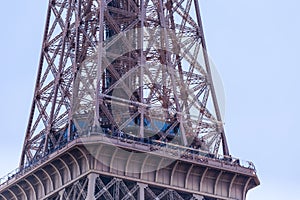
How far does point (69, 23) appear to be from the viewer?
306ft

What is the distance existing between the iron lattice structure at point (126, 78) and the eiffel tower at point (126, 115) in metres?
0.07

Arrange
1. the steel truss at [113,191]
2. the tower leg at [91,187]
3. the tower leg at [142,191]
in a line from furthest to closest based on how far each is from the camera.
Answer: the tower leg at [142,191] < the steel truss at [113,191] < the tower leg at [91,187]

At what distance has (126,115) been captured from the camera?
8619cm

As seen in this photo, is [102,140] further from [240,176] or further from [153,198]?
[240,176]

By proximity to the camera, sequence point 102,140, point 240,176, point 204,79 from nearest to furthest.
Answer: point 102,140 < point 240,176 < point 204,79

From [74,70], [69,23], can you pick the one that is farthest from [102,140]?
[69,23]

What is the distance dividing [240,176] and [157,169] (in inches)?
242

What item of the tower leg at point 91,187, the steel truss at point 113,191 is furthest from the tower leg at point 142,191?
the tower leg at point 91,187

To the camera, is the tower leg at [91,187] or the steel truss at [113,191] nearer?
the tower leg at [91,187]

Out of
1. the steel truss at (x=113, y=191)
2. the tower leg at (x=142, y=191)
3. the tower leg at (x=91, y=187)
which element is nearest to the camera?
the tower leg at (x=91, y=187)

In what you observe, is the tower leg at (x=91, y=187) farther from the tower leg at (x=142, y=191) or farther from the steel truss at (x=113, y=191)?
the tower leg at (x=142, y=191)

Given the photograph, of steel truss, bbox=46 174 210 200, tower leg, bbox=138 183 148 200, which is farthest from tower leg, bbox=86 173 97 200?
tower leg, bbox=138 183 148 200

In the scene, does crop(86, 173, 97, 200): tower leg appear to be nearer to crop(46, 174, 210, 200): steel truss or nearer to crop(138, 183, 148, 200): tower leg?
crop(46, 174, 210, 200): steel truss

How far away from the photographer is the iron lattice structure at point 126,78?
86.1 metres
